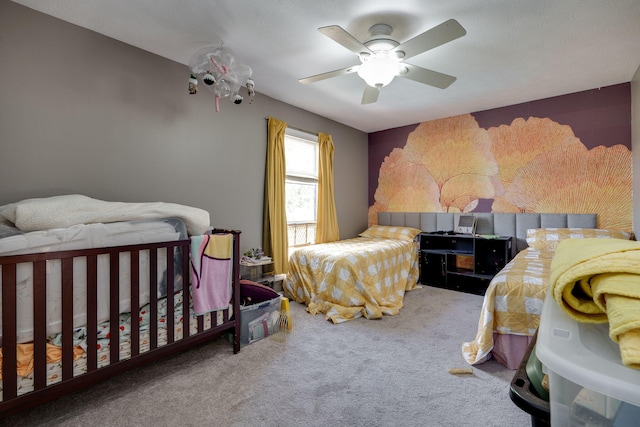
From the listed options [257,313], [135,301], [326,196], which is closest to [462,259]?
[326,196]

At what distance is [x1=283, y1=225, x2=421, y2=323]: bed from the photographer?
114 inches

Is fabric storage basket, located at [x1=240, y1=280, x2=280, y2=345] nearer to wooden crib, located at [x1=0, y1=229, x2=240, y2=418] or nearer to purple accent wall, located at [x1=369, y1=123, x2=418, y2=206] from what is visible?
wooden crib, located at [x1=0, y1=229, x2=240, y2=418]

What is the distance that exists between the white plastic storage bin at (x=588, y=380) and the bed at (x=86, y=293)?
6.07 feet

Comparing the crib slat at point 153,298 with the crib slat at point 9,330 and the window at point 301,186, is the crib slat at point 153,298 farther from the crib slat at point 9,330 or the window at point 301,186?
the window at point 301,186

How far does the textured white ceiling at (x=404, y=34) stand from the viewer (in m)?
1.92

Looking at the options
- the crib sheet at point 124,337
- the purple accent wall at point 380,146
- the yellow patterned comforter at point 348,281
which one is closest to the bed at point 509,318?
the yellow patterned comforter at point 348,281

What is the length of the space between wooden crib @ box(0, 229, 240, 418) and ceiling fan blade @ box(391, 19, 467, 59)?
190 cm

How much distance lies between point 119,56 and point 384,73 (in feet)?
6.73

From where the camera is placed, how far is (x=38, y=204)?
1.53 m

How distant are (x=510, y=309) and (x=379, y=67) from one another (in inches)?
73.9

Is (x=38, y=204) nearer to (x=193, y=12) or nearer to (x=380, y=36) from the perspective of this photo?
(x=193, y=12)

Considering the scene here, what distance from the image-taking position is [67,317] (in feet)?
4.78

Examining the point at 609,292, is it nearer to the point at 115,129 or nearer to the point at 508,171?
the point at 115,129

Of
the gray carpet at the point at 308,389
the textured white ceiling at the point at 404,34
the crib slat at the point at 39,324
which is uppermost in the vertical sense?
the textured white ceiling at the point at 404,34
